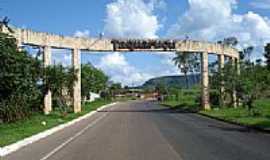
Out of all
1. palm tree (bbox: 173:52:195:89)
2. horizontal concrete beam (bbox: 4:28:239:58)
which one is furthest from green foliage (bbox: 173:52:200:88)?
horizontal concrete beam (bbox: 4:28:239:58)

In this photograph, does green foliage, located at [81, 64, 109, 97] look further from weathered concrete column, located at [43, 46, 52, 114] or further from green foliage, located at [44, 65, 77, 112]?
weathered concrete column, located at [43, 46, 52, 114]

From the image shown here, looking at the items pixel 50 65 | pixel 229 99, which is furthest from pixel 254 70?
pixel 50 65

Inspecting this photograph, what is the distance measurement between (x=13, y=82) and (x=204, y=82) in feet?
112

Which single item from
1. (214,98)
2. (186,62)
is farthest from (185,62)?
(214,98)

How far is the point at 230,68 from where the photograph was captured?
177ft

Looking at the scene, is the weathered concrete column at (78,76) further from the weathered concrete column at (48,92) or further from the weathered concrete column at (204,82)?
the weathered concrete column at (204,82)

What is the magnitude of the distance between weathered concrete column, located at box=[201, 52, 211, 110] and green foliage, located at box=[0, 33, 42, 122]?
83.4 ft

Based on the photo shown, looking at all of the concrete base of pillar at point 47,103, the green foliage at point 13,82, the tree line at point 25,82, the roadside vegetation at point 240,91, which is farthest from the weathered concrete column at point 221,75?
the green foliage at point 13,82

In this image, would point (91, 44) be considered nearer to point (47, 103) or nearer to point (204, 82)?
point (47, 103)

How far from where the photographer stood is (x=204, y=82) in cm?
6016

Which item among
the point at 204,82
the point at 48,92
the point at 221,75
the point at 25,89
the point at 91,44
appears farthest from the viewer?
the point at 204,82

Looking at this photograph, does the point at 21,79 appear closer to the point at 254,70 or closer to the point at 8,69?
the point at 8,69

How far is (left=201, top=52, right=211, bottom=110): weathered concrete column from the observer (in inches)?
2357

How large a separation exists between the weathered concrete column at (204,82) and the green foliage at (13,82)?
25.4m
